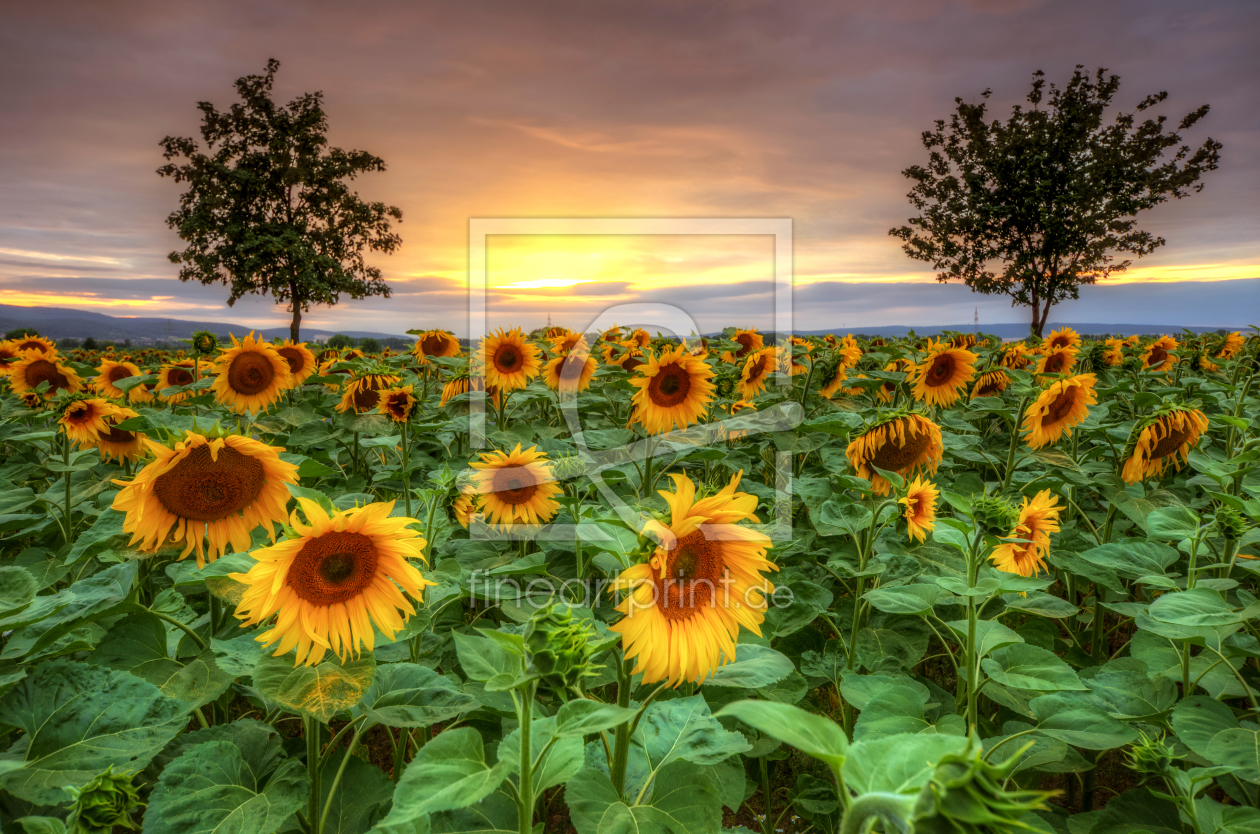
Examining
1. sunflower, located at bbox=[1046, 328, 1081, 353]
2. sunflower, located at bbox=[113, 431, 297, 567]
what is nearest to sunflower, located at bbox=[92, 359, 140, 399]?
sunflower, located at bbox=[113, 431, 297, 567]

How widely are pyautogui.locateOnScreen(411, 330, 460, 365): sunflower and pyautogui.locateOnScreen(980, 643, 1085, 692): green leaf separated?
5206mm

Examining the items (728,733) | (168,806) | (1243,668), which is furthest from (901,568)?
(168,806)

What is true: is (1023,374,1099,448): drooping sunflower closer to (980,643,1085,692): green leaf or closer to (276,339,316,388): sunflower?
(980,643,1085,692): green leaf

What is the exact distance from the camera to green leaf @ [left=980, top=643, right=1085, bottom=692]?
1634mm

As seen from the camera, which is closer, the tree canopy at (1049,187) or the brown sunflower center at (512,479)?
the brown sunflower center at (512,479)

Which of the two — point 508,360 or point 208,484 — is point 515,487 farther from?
point 508,360

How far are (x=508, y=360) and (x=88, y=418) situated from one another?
8.19 feet

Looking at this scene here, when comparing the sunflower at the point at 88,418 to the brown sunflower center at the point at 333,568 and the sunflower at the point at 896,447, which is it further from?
the sunflower at the point at 896,447

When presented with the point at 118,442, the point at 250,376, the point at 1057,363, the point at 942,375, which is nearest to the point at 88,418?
the point at 118,442

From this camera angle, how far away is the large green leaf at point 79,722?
44.8 inches

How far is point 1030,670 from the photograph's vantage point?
5.75ft

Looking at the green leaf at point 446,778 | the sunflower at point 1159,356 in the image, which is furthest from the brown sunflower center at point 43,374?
the sunflower at point 1159,356

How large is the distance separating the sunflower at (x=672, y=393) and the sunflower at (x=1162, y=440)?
82.7 inches

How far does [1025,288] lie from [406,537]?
33211mm
